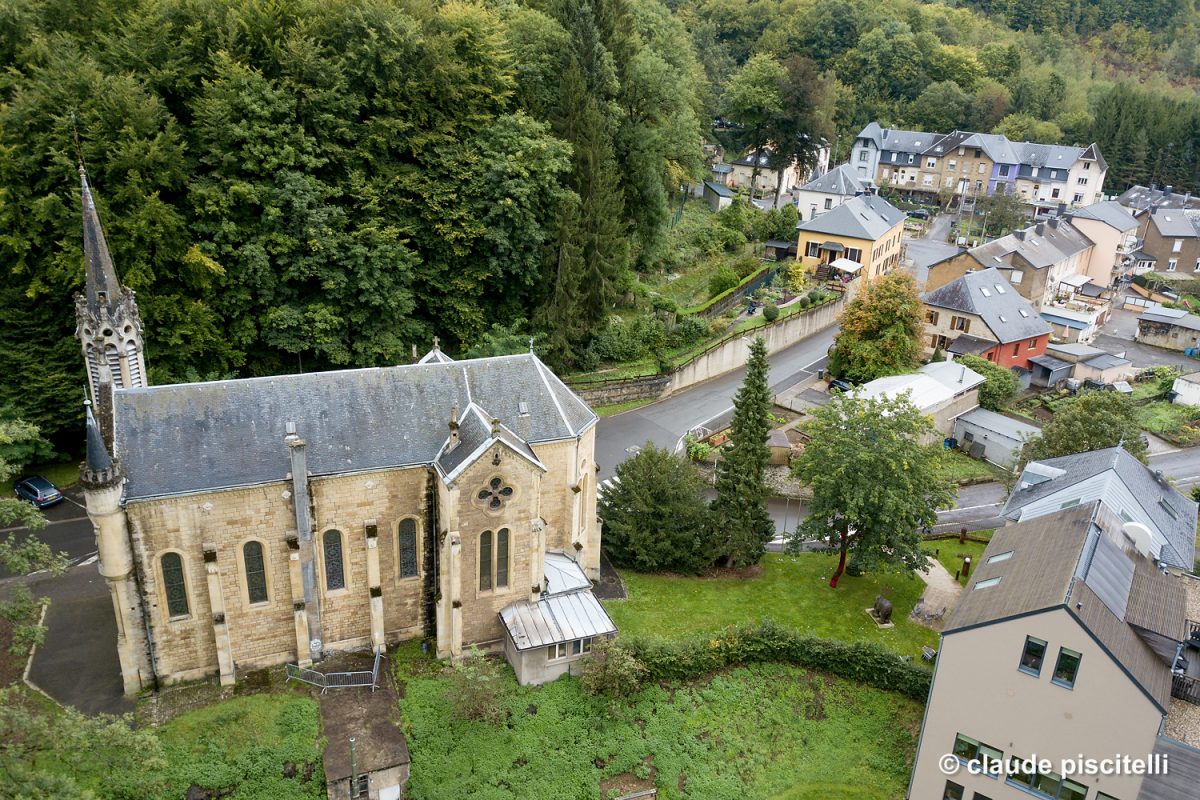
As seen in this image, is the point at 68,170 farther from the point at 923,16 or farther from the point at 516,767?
the point at 923,16

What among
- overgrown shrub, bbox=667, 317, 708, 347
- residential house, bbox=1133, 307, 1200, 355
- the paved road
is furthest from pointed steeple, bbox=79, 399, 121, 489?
residential house, bbox=1133, 307, 1200, 355

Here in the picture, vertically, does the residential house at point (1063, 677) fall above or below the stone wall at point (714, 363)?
above

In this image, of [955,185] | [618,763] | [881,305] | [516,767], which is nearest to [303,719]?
[516,767]

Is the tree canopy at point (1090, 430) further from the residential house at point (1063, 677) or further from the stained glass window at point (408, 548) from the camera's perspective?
the stained glass window at point (408, 548)

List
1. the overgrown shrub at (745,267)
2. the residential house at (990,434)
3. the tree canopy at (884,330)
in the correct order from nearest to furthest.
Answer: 1. the residential house at (990,434)
2. the tree canopy at (884,330)
3. the overgrown shrub at (745,267)

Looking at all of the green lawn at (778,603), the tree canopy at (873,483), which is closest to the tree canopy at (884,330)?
the tree canopy at (873,483)

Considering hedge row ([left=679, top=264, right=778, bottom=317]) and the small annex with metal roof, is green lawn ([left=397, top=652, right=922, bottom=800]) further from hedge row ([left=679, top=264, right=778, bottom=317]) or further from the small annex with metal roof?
hedge row ([left=679, top=264, right=778, bottom=317])

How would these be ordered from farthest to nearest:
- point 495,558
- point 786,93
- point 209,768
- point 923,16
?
point 923,16, point 786,93, point 495,558, point 209,768
